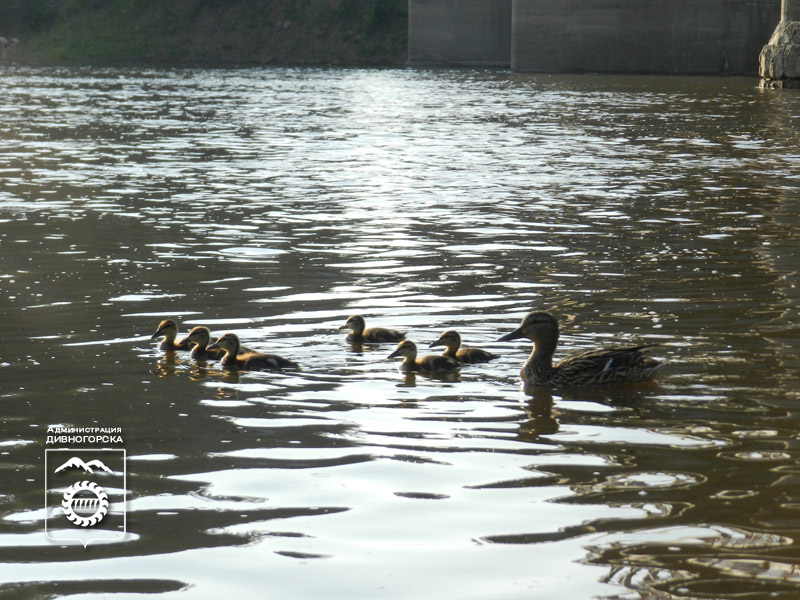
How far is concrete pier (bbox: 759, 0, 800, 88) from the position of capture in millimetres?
42000

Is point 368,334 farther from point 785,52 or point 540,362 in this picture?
point 785,52

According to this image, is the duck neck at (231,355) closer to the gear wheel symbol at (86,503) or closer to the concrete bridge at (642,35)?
the gear wheel symbol at (86,503)

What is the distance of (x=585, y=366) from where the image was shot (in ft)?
25.7

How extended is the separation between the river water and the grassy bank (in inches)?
2550

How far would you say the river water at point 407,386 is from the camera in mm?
5176

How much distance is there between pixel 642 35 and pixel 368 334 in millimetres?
48616

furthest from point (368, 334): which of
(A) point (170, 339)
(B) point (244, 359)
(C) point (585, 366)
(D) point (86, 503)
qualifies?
(D) point (86, 503)

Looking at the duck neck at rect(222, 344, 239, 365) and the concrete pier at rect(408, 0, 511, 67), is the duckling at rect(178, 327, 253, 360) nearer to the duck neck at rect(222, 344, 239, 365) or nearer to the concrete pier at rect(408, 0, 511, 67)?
the duck neck at rect(222, 344, 239, 365)

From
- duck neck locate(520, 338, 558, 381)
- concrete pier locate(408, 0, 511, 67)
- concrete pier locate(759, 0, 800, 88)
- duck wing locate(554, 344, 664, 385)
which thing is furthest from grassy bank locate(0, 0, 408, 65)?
duck wing locate(554, 344, 664, 385)

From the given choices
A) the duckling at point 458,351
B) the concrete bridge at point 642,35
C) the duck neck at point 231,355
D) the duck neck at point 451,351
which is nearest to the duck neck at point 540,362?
the duckling at point 458,351

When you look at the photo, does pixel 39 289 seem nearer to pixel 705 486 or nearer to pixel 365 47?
pixel 705 486

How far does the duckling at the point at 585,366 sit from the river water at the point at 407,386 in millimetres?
148

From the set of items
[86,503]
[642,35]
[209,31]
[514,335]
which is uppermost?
[209,31]

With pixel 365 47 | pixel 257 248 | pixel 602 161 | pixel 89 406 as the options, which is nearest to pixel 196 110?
pixel 602 161
